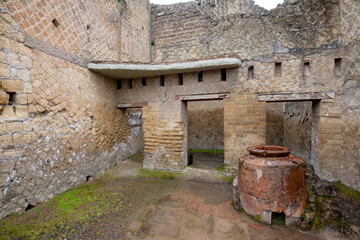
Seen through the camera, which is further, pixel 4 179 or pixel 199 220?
pixel 199 220

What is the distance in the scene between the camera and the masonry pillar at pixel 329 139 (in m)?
4.73

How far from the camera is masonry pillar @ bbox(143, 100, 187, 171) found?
595cm

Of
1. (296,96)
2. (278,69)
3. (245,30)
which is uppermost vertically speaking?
(245,30)

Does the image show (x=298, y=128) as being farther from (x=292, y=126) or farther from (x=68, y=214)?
(x=68, y=214)

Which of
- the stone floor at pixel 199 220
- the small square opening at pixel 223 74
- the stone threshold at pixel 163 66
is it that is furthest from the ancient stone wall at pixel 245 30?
the stone floor at pixel 199 220

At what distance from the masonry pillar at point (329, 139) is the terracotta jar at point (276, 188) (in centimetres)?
220

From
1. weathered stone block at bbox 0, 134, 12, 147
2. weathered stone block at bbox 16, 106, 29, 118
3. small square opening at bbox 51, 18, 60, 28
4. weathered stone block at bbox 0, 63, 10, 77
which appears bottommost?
weathered stone block at bbox 0, 134, 12, 147

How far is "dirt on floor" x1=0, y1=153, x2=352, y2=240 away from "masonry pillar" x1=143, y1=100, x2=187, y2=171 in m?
0.95

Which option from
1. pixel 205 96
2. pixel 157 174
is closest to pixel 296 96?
pixel 205 96

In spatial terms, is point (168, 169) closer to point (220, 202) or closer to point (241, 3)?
point (220, 202)

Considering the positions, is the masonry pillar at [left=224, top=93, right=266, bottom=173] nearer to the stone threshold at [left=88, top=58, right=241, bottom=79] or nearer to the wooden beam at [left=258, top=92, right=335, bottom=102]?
the wooden beam at [left=258, top=92, right=335, bottom=102]

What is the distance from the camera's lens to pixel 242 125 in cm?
538

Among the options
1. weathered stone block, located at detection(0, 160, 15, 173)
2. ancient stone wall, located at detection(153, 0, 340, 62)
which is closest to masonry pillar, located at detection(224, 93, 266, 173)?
ancient stone wall, located at detection(153, 0, 340, 62)

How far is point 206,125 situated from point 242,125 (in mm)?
4995
